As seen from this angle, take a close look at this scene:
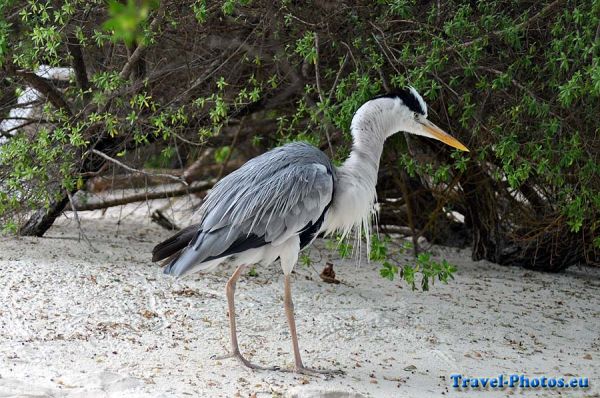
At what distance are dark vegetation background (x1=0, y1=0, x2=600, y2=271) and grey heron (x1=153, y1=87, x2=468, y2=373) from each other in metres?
0.36

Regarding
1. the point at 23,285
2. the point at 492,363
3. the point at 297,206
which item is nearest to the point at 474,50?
the point at 297,206

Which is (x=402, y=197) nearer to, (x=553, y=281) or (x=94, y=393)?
(x=553, y=281)

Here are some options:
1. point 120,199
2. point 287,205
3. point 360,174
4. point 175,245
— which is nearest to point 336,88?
point 360,174

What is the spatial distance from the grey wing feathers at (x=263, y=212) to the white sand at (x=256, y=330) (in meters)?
0.60

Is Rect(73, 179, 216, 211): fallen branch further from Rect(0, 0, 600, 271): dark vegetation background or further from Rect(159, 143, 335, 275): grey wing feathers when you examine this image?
Rect(159, 143, 335, 275): grey wing feathers

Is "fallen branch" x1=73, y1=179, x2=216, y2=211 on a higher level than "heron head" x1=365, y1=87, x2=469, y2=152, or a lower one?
lower

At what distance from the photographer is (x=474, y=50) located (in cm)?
507

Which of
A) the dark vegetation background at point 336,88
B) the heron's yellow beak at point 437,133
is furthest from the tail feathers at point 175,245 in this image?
the heron's yellow beak at point 437,133

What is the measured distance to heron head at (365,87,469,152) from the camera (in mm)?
5008

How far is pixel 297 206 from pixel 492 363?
144 cm

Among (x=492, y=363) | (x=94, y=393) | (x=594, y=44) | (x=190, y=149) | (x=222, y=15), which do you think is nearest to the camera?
(x=94, y=393)

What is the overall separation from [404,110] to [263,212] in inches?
42.9

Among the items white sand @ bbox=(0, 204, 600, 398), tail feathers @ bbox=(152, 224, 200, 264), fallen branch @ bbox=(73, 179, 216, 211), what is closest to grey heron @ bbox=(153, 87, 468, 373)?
tail feathers @ bbox=(152, 224, 200, 264)

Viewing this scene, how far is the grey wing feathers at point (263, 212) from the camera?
4605mm
